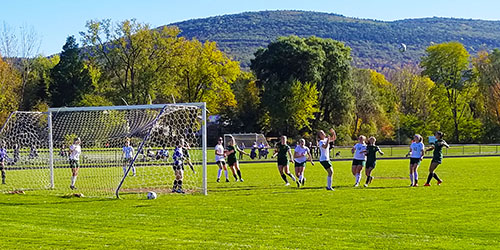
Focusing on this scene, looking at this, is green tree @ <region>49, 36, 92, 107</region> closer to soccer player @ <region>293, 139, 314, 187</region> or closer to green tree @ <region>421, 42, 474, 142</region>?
green tree @ <region>421, 42, 474, 142</region>

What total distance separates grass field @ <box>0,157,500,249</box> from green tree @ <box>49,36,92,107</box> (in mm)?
53028

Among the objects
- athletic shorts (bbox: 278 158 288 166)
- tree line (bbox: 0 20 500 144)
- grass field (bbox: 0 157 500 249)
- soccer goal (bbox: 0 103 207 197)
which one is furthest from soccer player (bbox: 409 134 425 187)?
tree line (bbox: 0 20 500 144)

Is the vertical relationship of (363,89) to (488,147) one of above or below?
above

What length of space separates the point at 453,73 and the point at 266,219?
217 ft

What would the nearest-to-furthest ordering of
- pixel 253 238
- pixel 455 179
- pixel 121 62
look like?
pixel 253 238
pixel 455 179
pixel 121 62

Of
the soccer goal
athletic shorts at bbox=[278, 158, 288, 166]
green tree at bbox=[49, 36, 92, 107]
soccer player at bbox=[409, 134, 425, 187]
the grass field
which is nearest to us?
the grass field

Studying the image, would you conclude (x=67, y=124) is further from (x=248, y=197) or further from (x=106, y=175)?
(x=248, y=197)

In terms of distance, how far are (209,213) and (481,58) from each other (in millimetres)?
69857

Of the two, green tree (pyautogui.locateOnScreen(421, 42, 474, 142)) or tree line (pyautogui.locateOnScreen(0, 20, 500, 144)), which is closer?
tree line (pyautogui.locateOnScreen(0, 20, 500, 144))

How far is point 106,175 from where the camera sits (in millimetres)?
28781

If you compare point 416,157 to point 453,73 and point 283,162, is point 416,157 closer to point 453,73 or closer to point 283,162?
point 283,162

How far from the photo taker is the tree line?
58.7 meters

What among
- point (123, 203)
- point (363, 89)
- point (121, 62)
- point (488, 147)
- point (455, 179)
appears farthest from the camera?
point (363, 89)

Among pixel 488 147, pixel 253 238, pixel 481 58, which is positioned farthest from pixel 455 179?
pixel 481 58
